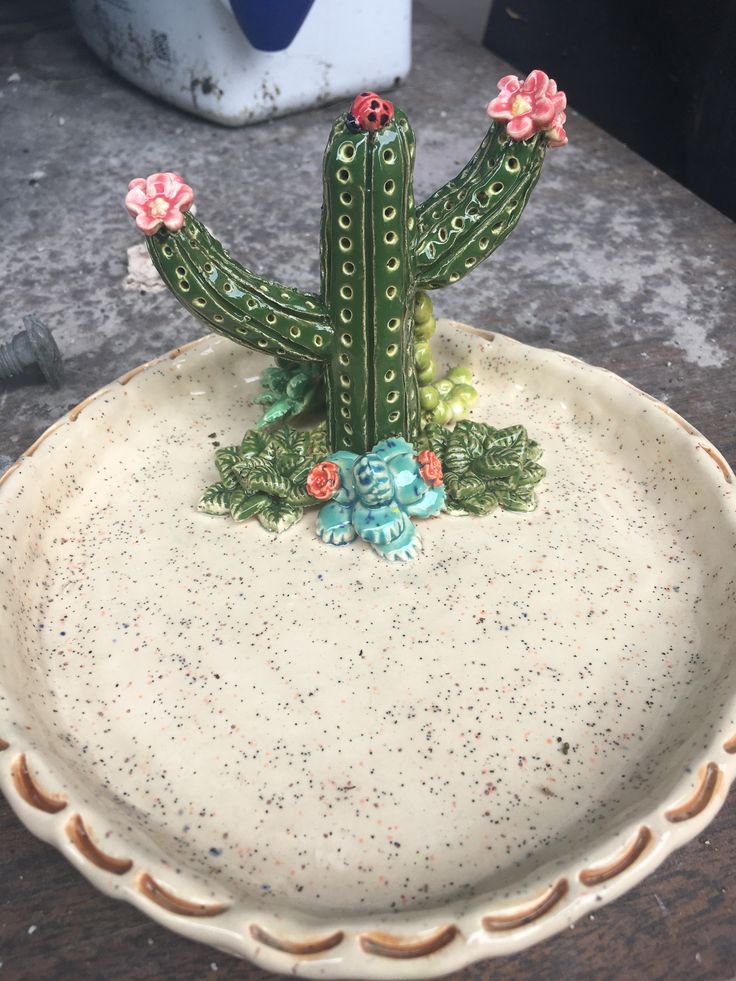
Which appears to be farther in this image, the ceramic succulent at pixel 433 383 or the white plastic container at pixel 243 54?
the white plastic container at pixel 243 54

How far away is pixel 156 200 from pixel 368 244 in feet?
0.61

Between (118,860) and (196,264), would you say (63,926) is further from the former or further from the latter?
(196,264)

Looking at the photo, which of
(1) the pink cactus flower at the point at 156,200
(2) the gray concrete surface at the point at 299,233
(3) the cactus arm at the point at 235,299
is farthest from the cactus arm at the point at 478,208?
(2) the gray concrete surface at the point at 299,233

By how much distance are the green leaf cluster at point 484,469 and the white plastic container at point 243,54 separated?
1264 mm

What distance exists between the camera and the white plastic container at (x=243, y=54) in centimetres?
190

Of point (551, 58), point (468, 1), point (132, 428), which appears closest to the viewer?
point (132, 428)

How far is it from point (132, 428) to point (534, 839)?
0.65 meters

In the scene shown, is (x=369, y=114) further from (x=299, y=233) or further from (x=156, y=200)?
(x=299, y=233)

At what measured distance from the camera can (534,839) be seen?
728mm

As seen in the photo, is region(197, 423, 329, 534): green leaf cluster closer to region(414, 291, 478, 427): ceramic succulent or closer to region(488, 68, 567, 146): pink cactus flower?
region(414, 291, 478, 427): ceramic succulent

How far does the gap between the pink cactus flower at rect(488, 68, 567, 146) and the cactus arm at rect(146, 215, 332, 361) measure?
0.24 meters

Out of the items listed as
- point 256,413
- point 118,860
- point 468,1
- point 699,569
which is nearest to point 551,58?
point 468,1

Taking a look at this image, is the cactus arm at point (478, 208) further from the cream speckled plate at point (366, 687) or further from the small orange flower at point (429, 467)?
the cream speckled plate at point (366, 687)

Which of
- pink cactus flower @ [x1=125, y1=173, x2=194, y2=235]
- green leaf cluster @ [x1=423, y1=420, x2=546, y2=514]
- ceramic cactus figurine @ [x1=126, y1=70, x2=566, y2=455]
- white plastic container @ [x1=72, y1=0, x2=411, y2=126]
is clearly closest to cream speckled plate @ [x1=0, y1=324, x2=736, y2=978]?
green leaf cluster @ [x1=423, y1=420, x2=546, y2=514]
